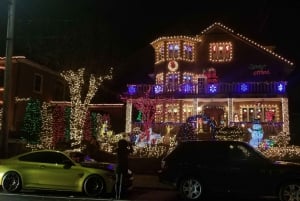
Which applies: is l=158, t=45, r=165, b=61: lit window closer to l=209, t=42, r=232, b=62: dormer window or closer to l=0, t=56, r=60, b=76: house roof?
l=209, t=42, r=232, b=62: dormer window

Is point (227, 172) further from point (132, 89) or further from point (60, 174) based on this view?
point (132, 89)

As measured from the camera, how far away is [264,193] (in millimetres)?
11727

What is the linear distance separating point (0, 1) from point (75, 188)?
750 centimetres

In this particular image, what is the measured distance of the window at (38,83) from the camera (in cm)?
3316

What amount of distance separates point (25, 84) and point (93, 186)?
66.4 ft

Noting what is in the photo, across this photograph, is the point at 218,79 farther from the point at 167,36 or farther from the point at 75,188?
the point at 75,188

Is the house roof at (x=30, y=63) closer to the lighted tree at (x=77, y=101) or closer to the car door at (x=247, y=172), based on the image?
the lighted tree at (x=77, y=101)

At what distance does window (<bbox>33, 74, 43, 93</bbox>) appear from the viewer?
33156 mm

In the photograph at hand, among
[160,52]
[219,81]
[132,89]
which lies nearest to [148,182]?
[132,89]

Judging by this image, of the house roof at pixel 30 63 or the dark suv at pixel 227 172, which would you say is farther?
the house roof at pixel 30 63

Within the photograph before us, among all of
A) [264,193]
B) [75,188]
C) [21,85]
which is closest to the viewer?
[264,193]

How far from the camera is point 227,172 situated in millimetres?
12148

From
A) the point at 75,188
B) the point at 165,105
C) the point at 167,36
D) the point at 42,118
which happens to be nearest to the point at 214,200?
the point at 75,188

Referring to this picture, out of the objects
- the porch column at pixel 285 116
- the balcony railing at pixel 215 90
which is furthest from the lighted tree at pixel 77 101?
the porch column at pixel 285 116
